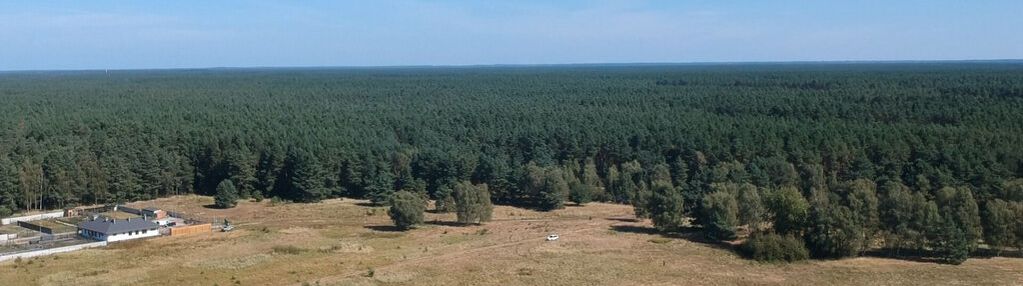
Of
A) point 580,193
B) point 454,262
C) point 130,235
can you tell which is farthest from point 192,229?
point 580,193

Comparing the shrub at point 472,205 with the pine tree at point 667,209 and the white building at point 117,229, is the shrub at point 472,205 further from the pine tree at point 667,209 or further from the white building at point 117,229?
the white building at point 117,229

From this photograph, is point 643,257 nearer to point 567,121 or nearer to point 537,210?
point 537,210

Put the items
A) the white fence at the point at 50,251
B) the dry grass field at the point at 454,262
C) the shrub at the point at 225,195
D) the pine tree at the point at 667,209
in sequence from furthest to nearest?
1. the shrub at the point at 225,195
2. the pine tree at the point at 667,209
3. the white fence at the point at 50,251
4. the dry grass field at the point at 454,262

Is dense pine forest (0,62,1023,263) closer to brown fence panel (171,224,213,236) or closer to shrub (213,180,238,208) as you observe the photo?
shrub (213,180,238,208)

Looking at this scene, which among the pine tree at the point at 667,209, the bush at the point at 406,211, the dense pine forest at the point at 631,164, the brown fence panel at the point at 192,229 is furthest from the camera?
the bush at the point at 406,211

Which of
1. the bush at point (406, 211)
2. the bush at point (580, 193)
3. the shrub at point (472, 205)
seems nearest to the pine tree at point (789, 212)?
the shrub at point (472, 205)

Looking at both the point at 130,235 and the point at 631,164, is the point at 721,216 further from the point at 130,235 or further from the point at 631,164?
the point at 130,235

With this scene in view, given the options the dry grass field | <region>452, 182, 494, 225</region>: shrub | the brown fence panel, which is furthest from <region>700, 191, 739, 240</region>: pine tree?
the brown fence panel
